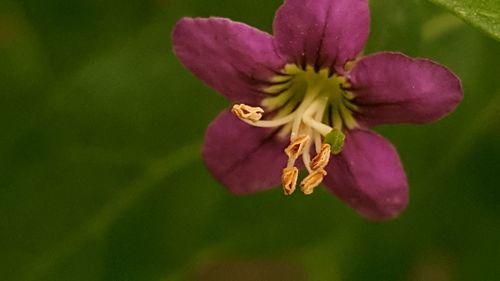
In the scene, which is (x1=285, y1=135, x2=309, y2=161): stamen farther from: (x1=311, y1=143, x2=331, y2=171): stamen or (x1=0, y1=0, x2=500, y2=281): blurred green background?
(x1=0, y1=0, x2=500, y2=281): blurred green background

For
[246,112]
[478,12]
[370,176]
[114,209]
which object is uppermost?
[478,12]

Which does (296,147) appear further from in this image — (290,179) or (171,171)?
(171,171)

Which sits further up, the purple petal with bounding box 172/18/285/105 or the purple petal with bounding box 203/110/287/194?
the purple petal with bounding box 172/18/285/105

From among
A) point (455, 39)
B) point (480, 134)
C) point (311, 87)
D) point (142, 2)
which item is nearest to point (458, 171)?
point (480, 134)

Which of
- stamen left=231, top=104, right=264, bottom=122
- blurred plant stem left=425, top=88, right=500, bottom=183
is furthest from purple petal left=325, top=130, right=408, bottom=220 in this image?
blurred plant stem left=425, top=88, right=500, bottom=183

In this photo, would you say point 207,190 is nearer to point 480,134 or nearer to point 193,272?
point 193,272

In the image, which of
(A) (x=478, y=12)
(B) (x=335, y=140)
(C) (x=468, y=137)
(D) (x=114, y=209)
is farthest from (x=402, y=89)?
(D) (x=114, y=209)

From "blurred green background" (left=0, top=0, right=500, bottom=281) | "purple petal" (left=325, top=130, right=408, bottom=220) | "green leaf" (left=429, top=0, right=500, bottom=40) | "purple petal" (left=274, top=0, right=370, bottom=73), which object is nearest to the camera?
"green leaf" (left=429, top=0, right=500, bottom=40)
